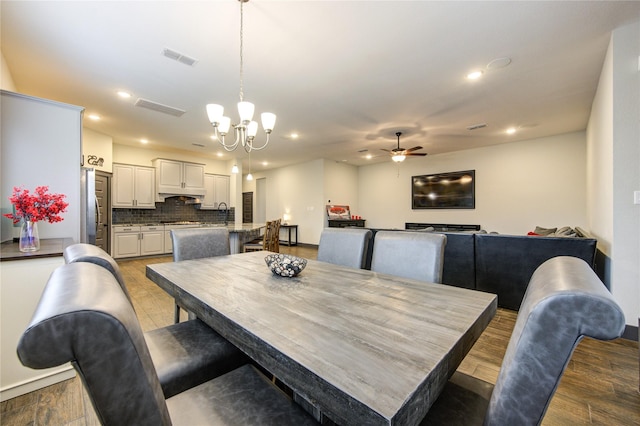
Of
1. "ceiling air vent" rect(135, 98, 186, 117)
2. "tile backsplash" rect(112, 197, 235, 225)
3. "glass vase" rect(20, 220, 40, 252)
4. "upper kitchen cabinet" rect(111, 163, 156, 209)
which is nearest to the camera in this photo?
"glass vase" rect(20, 220, 40, 252)

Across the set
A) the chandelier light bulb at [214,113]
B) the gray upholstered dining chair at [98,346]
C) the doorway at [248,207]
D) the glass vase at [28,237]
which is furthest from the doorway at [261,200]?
the gray upholstered dining chair at [98,346]

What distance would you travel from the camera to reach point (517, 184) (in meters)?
5.86

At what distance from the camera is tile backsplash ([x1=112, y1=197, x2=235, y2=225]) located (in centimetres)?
614

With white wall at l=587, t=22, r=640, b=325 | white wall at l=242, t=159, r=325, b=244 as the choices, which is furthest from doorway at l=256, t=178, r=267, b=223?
white wall at l=587, t=22, r=640, b=325

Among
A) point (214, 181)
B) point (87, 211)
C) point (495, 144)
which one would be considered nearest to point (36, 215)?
point (87, 211)

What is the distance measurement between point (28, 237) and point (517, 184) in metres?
7.70

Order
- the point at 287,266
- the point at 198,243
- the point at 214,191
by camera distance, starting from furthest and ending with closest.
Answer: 1. the point at 214,191
2. the point at 198,243
3. the point at 287,266

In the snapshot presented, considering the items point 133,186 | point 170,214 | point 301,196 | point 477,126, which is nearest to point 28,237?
point 133,186

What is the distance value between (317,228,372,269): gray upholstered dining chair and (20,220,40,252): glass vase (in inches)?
82.6

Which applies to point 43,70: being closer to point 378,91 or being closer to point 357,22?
point 357,22

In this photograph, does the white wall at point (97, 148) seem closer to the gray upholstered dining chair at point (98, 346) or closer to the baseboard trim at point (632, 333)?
the gray upholstered dining chair at point (98, 346)

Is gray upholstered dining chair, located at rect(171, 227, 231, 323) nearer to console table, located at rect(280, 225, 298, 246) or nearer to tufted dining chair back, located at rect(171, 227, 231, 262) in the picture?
tufted dining chair back, located at rect(171, 227, 231, 262)

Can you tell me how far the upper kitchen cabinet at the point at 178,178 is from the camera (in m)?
6.29

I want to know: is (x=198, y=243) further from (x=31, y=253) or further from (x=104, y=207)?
(x=104, y=207)
